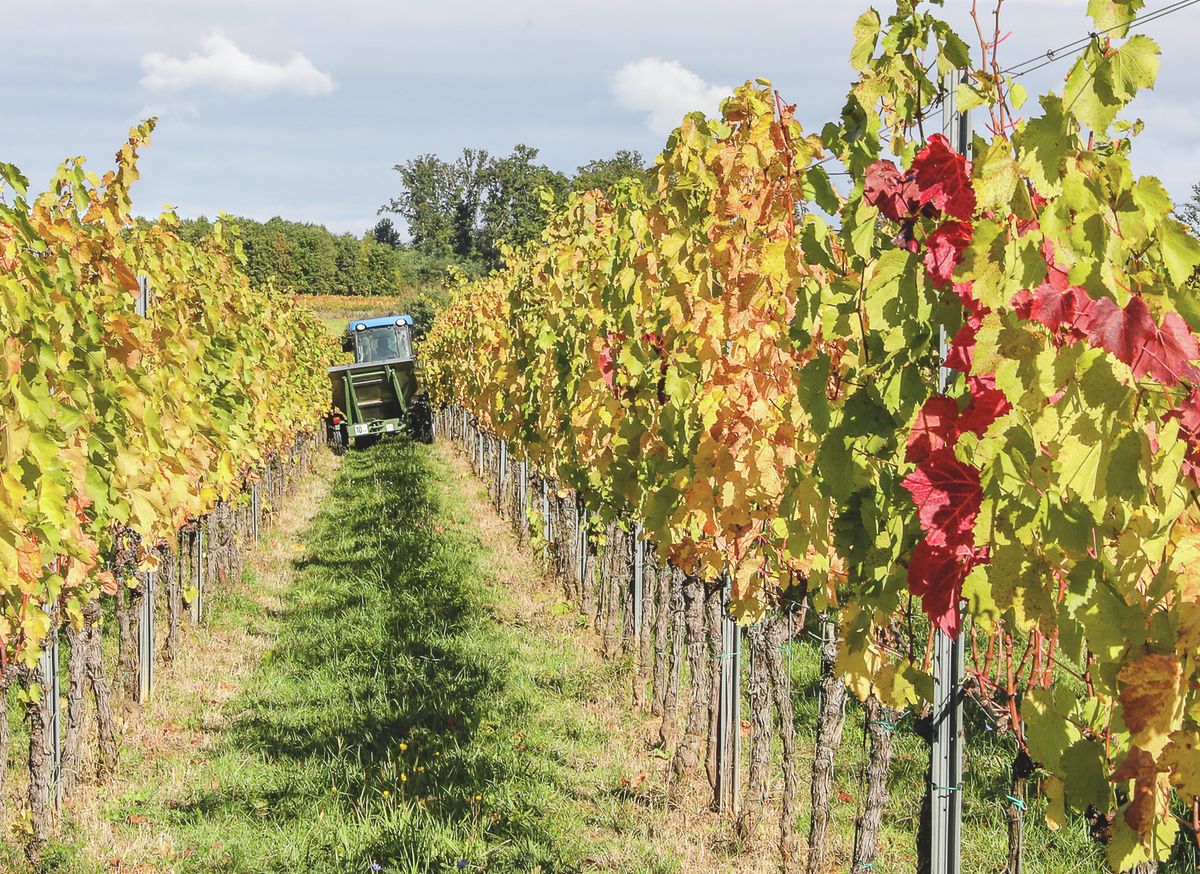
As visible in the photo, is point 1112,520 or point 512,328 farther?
point 512,328

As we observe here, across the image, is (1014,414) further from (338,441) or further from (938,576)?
(338,441)

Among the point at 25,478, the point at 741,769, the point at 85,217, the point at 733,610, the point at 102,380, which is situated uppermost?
the point at 85,217

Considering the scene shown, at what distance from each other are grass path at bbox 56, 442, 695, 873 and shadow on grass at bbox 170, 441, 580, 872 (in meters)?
0.01

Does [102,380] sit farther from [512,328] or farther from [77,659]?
[512,328]

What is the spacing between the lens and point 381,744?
5.63 meters

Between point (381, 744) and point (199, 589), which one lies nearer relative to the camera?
point (381, 744)

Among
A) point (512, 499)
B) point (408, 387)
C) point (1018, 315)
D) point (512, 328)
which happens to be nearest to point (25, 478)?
point (1018, 315)

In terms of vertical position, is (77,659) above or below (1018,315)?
below

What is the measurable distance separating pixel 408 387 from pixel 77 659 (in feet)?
66.3

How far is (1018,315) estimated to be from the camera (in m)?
1.86

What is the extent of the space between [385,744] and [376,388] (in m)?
19.0

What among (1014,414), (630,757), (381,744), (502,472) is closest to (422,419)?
(502,472)

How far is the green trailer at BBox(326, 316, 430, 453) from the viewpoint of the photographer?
23.8 meters

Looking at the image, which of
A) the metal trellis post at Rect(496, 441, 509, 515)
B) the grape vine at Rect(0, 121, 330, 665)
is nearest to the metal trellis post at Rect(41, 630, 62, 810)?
the grape vine at Rect(0, 121, 330, 665)
